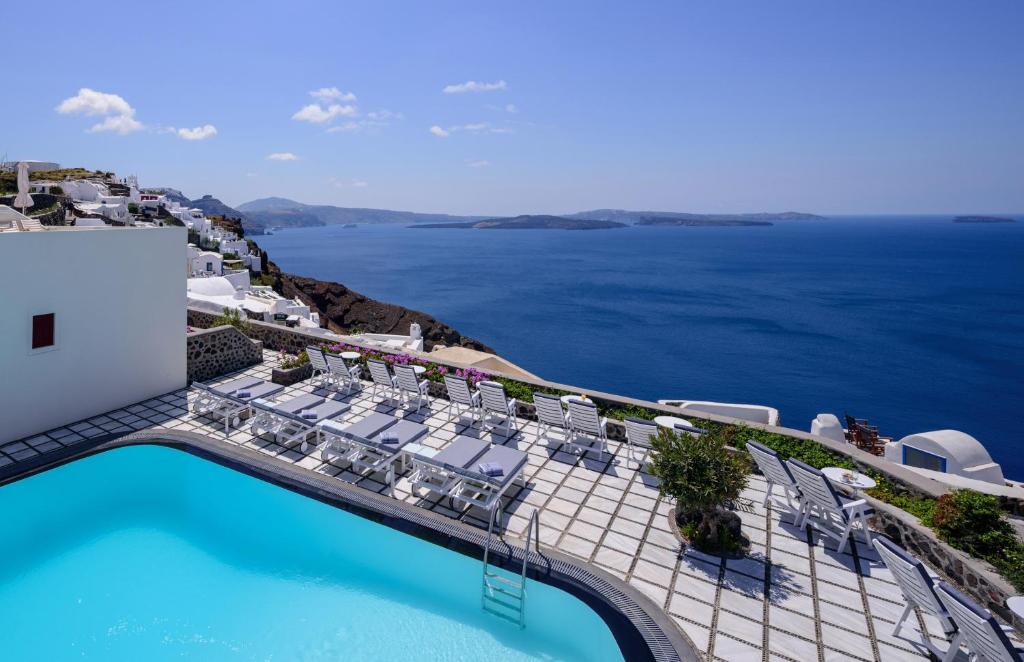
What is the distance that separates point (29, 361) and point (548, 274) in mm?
84302

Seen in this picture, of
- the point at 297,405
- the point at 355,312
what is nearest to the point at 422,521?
the point at 297,405

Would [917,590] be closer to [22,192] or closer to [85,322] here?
[85,322]

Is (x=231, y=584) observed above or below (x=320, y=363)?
below

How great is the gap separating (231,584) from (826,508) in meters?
6.60

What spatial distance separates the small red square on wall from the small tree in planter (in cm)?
890

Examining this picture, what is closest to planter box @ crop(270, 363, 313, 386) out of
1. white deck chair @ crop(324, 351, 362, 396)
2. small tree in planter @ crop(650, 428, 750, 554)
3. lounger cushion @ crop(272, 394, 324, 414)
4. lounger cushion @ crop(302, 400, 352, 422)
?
white deck chair @ crop(324, 351, 362, 396)

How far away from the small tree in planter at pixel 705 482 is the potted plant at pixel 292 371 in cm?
735

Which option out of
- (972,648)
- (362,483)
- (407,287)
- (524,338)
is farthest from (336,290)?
(972,648)

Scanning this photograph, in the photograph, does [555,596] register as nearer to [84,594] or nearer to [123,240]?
[84,594]

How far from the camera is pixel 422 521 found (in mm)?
6414

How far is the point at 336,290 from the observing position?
48344 millimetres

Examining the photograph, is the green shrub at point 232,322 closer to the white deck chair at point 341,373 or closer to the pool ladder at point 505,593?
the white deck chair at point 341,373

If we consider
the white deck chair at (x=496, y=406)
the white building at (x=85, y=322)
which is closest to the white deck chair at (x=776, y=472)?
the white deck chair at (x=496, y=406)

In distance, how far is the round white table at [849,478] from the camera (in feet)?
21.1
